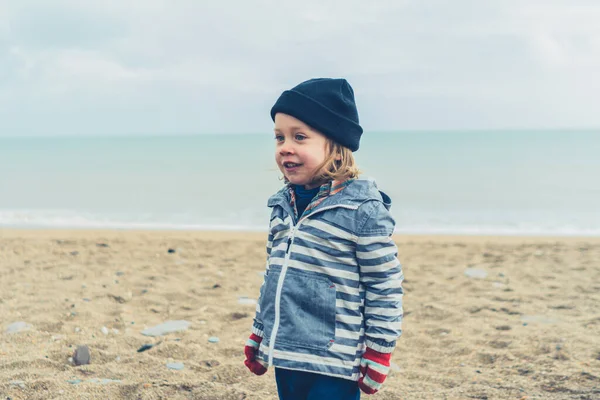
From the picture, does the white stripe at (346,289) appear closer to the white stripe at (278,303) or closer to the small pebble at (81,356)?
the white stripe at (278,303)

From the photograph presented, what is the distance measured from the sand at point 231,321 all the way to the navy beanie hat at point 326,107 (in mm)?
1916

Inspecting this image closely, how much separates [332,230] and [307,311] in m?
0.32

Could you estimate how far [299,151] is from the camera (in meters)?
2.08

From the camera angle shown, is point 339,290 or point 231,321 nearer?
point 339,290

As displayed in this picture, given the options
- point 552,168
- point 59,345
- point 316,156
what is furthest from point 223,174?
point 316,156

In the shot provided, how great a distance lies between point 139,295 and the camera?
18.1 feet

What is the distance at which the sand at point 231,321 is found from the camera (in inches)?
135

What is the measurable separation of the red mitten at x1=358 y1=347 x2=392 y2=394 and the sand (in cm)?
151

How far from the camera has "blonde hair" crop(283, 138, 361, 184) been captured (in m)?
2.10

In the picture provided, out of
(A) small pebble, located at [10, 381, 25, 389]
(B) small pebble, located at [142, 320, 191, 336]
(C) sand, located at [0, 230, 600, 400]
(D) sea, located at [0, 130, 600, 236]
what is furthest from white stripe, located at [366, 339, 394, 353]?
(D) sea, located at [0, 130, 600, 236]

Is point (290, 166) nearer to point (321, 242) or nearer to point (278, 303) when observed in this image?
point (321, 242)

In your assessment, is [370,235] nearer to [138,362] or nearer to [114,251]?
[138,362]

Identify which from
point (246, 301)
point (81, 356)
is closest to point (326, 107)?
point (81, 356)

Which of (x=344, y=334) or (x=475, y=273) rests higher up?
(x=344, y=334)
